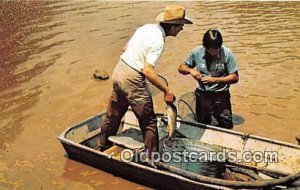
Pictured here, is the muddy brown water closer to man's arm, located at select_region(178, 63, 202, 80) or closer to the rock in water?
the rock in water

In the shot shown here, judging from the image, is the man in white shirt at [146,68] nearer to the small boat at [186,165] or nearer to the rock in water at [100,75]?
the small boat at [186,165]

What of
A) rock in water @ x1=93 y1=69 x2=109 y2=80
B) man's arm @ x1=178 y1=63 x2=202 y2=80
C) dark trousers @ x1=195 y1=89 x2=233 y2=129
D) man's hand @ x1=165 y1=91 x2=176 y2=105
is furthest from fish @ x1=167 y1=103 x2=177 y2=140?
rock in water @ x1=93 y1=69 x2=109 y2=80

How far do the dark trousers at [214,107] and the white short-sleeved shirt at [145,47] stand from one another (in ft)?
5.34

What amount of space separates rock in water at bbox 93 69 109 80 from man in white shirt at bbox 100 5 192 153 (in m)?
4.63

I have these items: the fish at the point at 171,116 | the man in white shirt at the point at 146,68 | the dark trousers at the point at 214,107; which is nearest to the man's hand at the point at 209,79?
the dark trousers at the point at 214,107

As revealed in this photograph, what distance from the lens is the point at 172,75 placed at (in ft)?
36.8

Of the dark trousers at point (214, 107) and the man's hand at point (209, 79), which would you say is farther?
the dark trousers at point (214, 107)

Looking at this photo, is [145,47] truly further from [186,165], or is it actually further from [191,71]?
[186,165]

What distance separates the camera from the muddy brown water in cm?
725

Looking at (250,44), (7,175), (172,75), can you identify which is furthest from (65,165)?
(250,44)

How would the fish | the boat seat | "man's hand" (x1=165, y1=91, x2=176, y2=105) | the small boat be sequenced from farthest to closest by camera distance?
the boat seat < the fish < "man's hand" (x1=165, y1=91, x2=176, y2=105) < the small boat

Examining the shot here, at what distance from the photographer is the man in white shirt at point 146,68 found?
5.79 metres

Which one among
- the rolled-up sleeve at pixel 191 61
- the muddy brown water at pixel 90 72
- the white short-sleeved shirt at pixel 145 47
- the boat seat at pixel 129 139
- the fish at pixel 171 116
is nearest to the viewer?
the white short-sleeved shirt at pixel 145 47

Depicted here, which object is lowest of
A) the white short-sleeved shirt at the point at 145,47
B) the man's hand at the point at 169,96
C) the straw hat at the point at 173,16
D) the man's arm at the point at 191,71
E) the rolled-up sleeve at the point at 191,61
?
the man's hand at the point at 169,96
